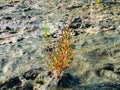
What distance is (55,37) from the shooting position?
4918 mm

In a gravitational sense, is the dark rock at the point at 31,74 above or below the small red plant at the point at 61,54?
below

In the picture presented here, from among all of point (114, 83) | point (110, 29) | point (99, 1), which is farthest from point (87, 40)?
point (99, 1)

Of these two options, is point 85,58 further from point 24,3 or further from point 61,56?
point 24,3

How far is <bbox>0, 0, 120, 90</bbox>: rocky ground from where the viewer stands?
357 centimetres

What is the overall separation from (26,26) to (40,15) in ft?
1.94

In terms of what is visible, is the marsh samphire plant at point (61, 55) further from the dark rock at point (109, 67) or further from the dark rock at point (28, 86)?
the dark rock at point (109, 67)

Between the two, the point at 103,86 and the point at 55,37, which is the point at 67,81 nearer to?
the point at 103,86

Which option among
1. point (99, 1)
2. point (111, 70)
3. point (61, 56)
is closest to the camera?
point (61, 56)

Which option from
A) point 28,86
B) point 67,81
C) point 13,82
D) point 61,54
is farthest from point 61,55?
point 13,82

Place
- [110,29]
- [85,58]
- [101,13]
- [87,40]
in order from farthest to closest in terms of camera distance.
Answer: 1. [101,13]
2. [110,29]
3. [87,40]
4. [85,58]

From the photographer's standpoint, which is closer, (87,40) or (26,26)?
(87,40)

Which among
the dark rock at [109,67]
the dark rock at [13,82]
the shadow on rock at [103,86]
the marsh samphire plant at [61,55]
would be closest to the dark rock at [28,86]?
the dark rock at [13,82]

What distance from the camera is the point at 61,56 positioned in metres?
3.31

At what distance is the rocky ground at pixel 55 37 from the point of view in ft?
11.7
